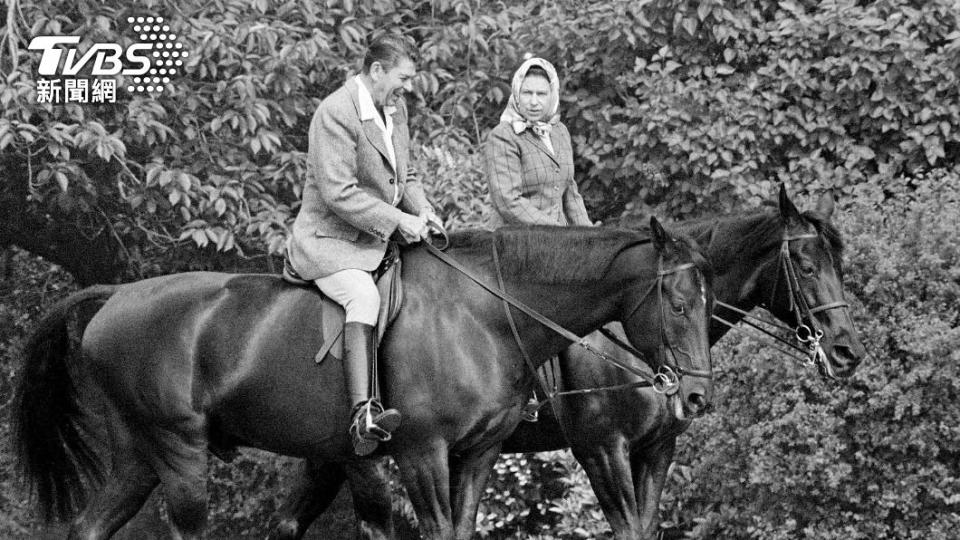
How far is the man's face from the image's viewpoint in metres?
6.63

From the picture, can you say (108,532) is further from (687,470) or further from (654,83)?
(654,83)

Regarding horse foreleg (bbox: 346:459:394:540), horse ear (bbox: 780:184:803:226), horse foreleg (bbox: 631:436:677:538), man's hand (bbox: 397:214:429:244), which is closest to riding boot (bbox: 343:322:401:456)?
man's hand (bbox: 397:214:429:244)

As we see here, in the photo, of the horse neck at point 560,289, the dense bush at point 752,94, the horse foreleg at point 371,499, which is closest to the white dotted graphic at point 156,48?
the dense bush at point 752,94

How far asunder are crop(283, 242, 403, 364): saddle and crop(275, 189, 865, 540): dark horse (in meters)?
1.02

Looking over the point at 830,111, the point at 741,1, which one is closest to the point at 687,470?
the point at 830,111

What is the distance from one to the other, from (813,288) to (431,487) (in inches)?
87.8

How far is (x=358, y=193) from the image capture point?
6.59 m

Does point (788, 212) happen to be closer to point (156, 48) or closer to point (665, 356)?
point (665, 356)

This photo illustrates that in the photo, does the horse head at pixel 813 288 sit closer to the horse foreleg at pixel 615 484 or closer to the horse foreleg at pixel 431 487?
the horse foreleg at pixel 615 484

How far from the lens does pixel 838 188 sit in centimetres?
1083

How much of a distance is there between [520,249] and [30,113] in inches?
201

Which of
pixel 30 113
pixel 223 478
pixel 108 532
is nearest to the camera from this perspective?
pixel 108 532

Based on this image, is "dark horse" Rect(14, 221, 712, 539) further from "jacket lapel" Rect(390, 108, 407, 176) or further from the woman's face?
the woman's face

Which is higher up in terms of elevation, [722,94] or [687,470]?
[722,94]
